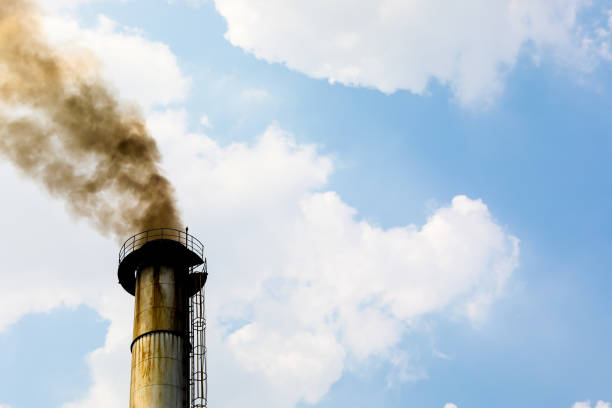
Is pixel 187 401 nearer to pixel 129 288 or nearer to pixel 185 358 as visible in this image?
pixel 185 358

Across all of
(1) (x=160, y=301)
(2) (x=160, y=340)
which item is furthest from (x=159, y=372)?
(1) (x=160, y=301)

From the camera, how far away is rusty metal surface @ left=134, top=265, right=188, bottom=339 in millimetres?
24984

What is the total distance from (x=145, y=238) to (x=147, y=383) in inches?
307

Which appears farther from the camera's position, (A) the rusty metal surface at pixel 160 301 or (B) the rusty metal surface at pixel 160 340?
(A) the rusty metal surface at pixel 160 301

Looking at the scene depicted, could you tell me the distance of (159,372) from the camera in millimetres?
23766

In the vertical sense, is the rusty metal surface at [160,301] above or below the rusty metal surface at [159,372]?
above

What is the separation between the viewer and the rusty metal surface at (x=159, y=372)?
23250 mm

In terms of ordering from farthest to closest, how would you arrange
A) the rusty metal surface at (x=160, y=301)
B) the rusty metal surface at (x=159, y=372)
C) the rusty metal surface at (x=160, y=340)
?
the rusty metal surface at (x=160, y=301) < the rusty metal surface at (x=160, y=340) < the rusty metal surface at (x=159, y=372)

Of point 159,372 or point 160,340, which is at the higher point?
point 160,340

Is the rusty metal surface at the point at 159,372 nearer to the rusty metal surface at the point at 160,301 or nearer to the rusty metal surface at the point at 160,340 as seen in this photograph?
the rusty metal surface at the point at 160,340

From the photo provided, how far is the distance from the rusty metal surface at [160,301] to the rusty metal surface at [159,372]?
446 millimetres

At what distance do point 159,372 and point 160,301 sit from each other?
3015 mm

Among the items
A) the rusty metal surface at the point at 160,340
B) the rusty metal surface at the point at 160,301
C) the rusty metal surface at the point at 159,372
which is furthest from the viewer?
the rusty metal surface at the point at 160,301

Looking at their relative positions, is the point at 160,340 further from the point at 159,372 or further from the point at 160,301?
the point at 160,301
